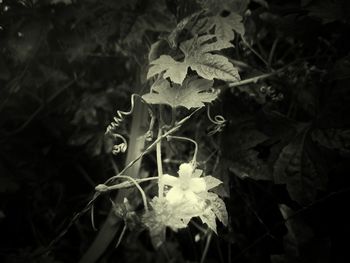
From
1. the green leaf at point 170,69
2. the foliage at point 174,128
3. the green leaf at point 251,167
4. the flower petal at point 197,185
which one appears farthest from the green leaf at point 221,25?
the flower petal at point 197,185

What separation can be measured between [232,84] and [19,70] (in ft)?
2.42

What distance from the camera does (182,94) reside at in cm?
112

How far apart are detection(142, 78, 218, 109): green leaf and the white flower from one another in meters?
0.19

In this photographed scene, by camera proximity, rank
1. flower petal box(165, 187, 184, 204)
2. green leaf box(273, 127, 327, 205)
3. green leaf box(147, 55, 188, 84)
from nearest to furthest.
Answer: flower petal box(165, 187, 184, 204) → green leaf box(147, 55, 188, 84) → green leaf box(273, 127, 327, 205)

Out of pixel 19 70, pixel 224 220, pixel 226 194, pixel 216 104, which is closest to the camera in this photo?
pixel 224 220

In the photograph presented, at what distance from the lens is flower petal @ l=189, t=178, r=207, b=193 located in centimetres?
96

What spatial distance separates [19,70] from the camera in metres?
1.48

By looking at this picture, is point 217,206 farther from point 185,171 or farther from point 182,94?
point 182,94

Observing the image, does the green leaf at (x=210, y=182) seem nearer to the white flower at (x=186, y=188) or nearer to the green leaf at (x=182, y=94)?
the white flower at (x=186, y=188)

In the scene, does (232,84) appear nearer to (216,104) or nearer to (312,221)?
(216,104)

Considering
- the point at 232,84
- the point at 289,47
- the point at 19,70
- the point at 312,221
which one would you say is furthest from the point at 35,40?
the point at 312,221

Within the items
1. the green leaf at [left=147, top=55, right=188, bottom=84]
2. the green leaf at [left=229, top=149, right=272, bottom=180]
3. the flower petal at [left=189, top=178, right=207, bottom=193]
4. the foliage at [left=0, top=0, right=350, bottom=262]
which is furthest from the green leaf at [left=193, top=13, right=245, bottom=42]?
the flower petal at [left=189, top=178, right=207, bottom=193]

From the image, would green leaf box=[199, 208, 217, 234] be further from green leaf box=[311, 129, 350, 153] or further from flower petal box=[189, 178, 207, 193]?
green leaf box=[311, 129, 350, 153]

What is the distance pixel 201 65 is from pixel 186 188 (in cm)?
33
